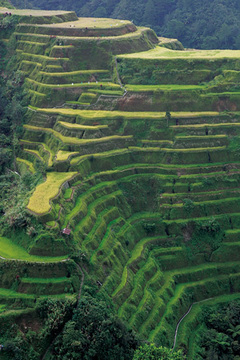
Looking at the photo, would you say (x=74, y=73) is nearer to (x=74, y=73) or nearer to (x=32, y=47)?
(x=74, y=73)

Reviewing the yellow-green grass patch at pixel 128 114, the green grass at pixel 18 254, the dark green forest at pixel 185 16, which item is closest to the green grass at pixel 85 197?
the green grass at pixel 18 254

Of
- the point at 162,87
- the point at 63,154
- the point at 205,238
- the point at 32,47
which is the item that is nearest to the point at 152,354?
the point at 205,238

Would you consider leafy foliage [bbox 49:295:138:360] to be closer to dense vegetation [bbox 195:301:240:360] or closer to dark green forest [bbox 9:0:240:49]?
dense vegetation [bbox 195:301:240:360]

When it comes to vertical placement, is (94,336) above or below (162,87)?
below

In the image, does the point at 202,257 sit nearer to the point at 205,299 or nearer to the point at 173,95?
the point at 205,299

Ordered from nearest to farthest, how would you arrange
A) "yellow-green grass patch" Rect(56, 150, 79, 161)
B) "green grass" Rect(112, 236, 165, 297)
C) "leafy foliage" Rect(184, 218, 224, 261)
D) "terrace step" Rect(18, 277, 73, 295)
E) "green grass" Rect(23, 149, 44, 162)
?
1. "terrace step" Rect(18, 277, 73, 295)
2. "green grass" Rect(112, 236, 165, 297)
3. "leafy foliage" Rect(184, 218, 224, 261)
4. "yellow-green grass patch" Rect(56, 150, 79, 161)
5. "green grass" Rect(23, 149, 44, 162)

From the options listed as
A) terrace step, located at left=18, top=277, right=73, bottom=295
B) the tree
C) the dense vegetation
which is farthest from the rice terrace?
the tree

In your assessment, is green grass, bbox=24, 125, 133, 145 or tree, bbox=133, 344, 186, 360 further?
green grass, bbox=24, 125, 133, 145
